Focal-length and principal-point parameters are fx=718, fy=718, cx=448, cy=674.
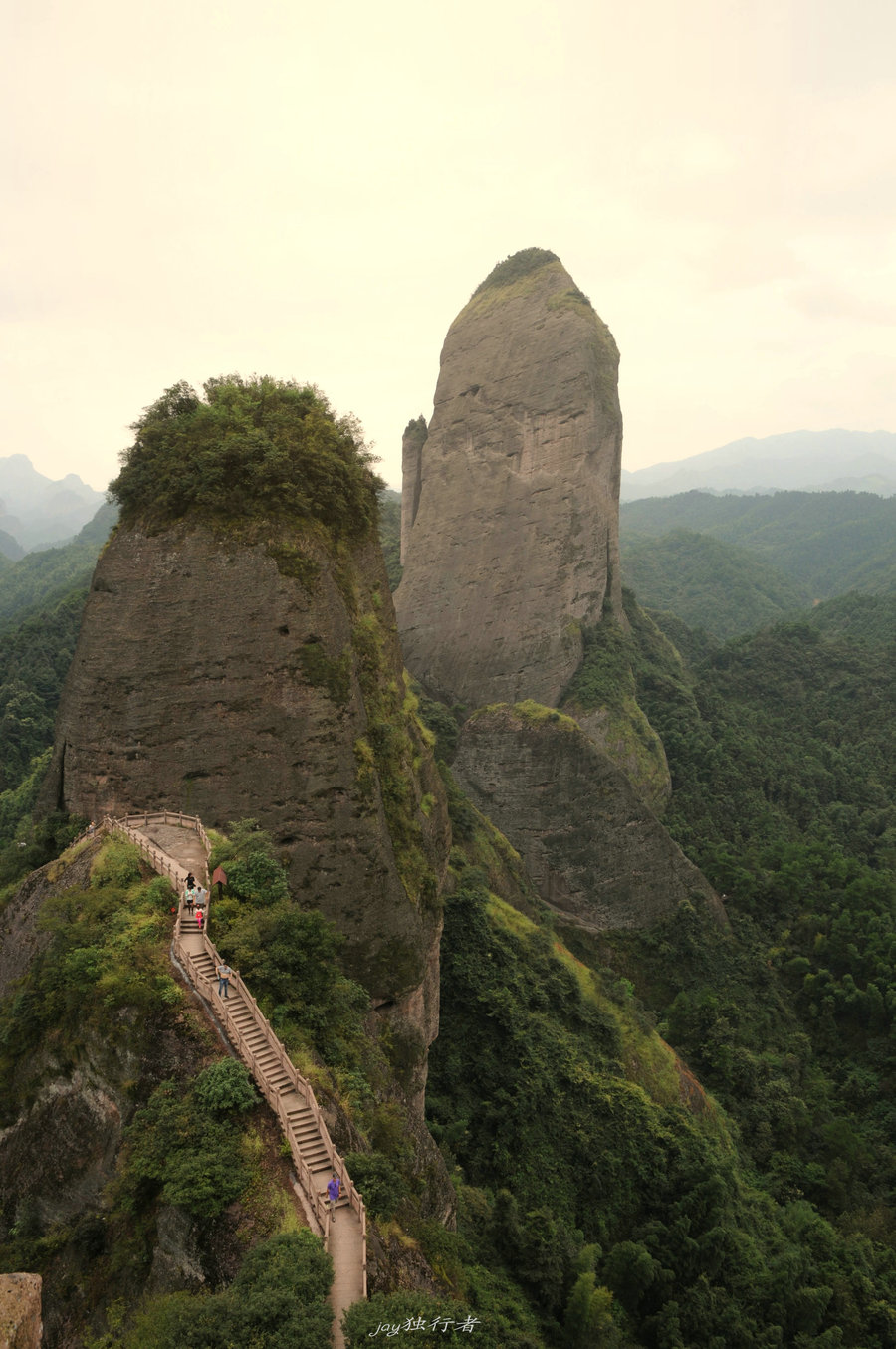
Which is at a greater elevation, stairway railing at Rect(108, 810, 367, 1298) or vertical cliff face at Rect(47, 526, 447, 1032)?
vertical cliff face at Rect(47, 526, 447, 1032)

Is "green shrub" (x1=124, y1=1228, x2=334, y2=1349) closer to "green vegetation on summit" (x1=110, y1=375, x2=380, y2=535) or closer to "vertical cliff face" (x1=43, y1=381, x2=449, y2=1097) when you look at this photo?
"vertical cliff face" (x1=43, y1=381, x2=449, y2=1097)

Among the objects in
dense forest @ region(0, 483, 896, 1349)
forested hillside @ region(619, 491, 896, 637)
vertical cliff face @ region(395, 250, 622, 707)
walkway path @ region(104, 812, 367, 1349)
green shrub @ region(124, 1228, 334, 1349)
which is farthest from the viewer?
forested hillside @ region(619, 491, 896, 637)

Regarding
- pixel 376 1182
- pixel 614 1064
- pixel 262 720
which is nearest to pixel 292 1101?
pixel 376 1182

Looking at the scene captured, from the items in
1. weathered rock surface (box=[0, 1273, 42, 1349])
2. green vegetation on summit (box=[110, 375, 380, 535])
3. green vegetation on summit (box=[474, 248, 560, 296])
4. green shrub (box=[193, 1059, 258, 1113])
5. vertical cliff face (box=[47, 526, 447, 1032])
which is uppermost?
green vegetation on summit (box=[474, 248, 560, 296])

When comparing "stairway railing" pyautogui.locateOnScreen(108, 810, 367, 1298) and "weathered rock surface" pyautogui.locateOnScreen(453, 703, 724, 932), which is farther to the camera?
"weathered rock surface" pyautogui.locateOnScreen(453, 703, 724, 932)

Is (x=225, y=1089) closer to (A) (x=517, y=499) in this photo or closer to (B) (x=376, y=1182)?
(B) (x=376, y=1182)

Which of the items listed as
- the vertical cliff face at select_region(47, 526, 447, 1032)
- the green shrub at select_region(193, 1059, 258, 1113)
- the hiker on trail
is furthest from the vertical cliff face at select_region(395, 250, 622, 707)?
the hiker on trail

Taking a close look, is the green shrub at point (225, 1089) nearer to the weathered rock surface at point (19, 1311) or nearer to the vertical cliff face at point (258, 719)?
the weathered rock surface at point (19, 1311)
